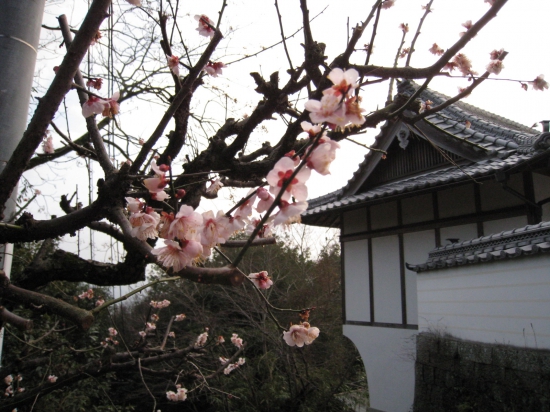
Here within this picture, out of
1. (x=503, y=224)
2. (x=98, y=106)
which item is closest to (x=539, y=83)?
(x=98, y=106)

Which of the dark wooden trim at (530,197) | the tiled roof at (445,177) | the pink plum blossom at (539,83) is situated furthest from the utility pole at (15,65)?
the dark wooden trim at (530,197)

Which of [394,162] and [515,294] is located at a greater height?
[394,162]

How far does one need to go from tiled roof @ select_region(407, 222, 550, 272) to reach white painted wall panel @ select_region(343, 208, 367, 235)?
1.96 meters

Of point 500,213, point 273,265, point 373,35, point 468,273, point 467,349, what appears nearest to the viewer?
point 373,35

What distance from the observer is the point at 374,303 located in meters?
6.85

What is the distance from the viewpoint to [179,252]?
3.59ft

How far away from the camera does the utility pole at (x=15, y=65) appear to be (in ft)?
4.90

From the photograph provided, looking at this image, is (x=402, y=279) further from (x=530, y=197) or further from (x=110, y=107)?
(x=110, y=107)

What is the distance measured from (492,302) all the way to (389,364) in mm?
2577

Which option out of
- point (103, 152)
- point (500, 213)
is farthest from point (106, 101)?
point (500, 213)

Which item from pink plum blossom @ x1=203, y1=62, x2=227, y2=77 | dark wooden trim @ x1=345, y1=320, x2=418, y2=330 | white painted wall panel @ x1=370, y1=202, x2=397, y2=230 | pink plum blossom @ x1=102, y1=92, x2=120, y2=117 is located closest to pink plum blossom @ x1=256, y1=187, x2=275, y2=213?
pink plum blossom @ x1=102, y1=92, x2=120, y2=117

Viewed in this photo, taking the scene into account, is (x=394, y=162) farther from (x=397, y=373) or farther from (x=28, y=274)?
(x=28, y=274)

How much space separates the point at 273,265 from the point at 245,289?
1919 mm

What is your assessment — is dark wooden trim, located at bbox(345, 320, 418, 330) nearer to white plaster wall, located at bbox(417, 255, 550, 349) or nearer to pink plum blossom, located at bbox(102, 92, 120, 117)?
white plaster wall, located at bbox(417, 255, 550, 349)
